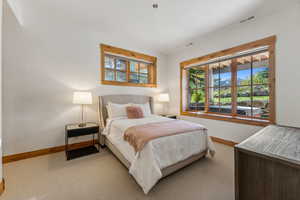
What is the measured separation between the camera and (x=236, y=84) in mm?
2885

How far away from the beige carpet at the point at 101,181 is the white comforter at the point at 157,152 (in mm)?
213

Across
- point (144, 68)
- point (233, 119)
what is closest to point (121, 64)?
point (144, 68)

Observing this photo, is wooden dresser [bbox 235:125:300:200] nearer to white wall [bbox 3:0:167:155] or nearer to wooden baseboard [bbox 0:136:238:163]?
wooden baseboard [bbox 0:136:238:163]

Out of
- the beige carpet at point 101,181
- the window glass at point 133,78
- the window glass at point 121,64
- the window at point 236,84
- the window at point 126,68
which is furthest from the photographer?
the window glass at point 133,78

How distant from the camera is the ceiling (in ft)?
6.89

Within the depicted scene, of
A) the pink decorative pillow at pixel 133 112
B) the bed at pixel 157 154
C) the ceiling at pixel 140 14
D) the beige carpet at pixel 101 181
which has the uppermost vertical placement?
the ceiling at pixel 140 14

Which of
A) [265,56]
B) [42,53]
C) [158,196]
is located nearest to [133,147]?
[158,196]

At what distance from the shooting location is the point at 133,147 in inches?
66.2

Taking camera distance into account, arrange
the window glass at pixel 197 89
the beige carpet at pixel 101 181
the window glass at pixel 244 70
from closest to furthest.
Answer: the beige carpet at pixel 101 181, the window glass at pixel 244 70, the window glass at pixel 197 89

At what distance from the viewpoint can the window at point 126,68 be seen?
3.27 m

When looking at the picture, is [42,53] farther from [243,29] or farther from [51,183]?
[243,29]

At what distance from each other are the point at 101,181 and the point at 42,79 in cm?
225

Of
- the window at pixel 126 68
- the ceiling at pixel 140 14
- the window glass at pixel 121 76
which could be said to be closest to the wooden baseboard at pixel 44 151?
the window at pixel 126 68

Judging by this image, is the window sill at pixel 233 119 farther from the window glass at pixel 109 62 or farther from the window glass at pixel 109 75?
the window glass at pixel 109 62
